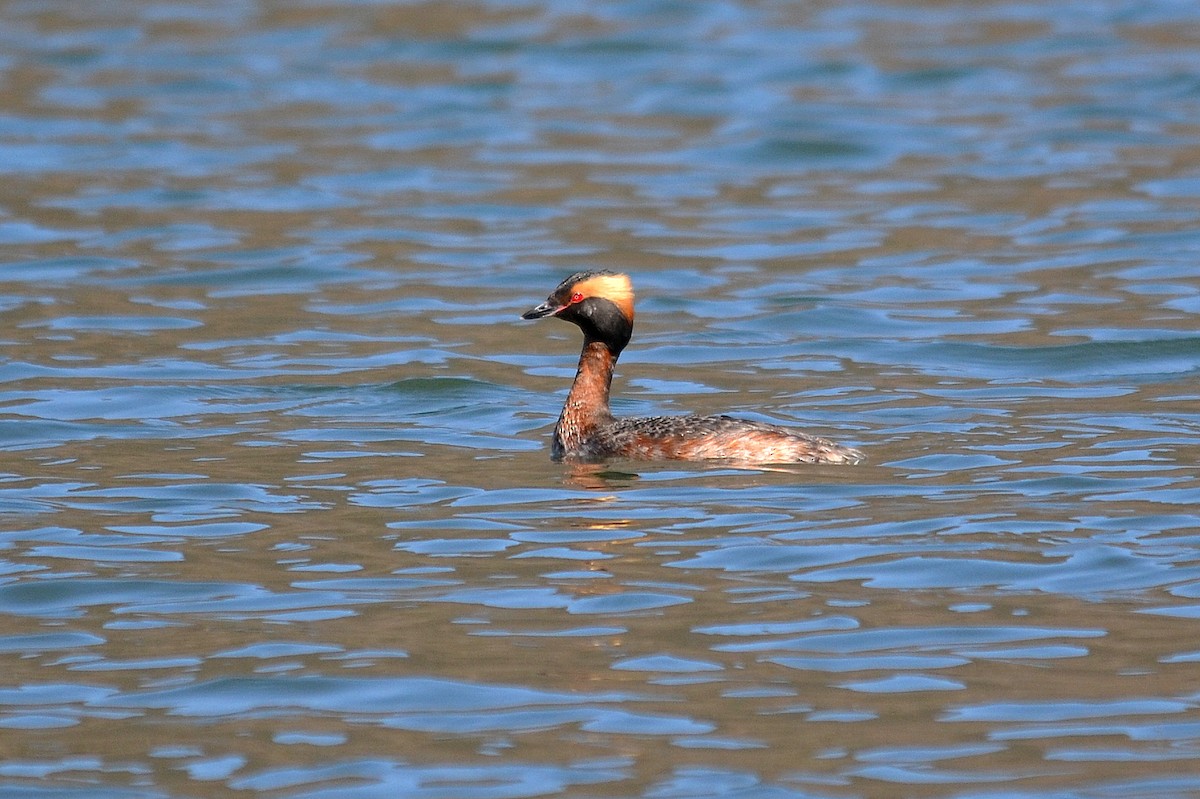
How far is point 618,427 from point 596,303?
0.69 m

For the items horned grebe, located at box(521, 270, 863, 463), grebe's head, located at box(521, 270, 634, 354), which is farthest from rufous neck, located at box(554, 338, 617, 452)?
grebe's head, located at box(521, 270, 634, 354)

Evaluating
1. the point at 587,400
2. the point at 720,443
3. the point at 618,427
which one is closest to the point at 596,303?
the point at 587,400

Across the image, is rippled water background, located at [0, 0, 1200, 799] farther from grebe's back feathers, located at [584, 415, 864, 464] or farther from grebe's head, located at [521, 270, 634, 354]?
grebe's head, located at [521, 270, 634, 354]

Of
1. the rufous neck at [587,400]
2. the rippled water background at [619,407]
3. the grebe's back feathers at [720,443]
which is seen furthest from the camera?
the rufous neck at [587,400]

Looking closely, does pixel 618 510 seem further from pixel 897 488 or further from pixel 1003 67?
pixel 1003 67

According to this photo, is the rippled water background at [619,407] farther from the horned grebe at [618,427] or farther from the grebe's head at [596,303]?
the grebe's head at [596,303]

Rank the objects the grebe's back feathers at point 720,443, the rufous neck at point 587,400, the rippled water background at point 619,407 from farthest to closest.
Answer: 1. the rufous neck at point 587,400
2. the grebe's back feathers at point 720,443
3. the rippled water background at point 619,407

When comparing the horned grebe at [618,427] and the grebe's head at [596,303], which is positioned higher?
the grebe's head at [596,303]

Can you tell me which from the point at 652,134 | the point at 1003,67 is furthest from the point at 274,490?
the point at 1003,67

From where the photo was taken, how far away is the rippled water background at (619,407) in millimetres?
6656

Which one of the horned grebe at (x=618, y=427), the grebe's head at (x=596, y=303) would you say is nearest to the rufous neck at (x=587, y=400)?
the horned grebe at (x=618, y=427)

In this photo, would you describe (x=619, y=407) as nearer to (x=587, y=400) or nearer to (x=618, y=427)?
(x=587, y=400)

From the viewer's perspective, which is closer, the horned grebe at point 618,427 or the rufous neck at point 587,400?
the horned grebe at point 618,427

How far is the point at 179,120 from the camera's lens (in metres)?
23.0
